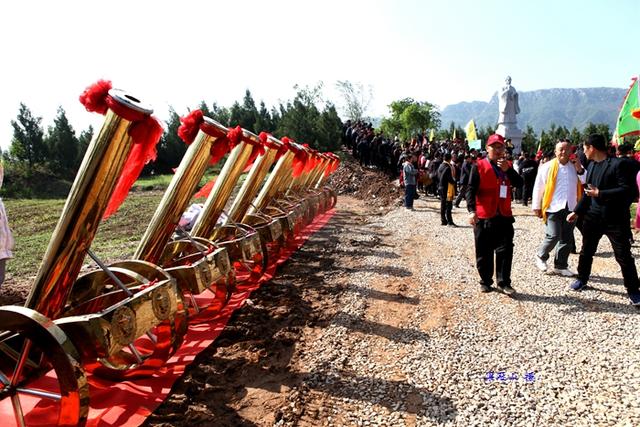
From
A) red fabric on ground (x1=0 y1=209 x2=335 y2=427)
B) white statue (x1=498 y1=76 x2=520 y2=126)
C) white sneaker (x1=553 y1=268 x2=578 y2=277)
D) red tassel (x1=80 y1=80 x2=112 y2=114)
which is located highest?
white statue (x1=498 y1=76 x2=520 y2=126)

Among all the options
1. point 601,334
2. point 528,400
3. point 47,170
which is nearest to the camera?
point 528,400

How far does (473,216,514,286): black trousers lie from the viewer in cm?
484

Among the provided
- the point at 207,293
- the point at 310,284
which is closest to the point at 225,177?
the point at 207,293

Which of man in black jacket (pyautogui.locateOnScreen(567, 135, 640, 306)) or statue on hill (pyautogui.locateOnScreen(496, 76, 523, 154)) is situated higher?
statue on hill (pyautogui.locateOnScreen(496, 76, 523, 154))

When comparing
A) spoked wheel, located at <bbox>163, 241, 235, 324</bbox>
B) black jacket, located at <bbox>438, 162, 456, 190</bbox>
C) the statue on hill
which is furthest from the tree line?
spoked wheel, located at <bbox>163, 241, 235, 324</bbox>

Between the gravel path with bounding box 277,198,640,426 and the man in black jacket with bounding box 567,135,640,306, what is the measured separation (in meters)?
0.45

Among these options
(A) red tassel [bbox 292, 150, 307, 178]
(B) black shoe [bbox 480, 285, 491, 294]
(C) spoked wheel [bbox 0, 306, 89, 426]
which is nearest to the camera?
(C) spoked wheel [bbox 0, 306, 89, 426]

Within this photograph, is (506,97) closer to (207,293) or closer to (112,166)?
(207,293)

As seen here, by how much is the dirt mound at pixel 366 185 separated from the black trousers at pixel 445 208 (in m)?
3.59

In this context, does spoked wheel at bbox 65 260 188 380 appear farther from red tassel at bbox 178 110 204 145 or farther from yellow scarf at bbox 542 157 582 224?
yellow scarf at bbox 542 157 582 224

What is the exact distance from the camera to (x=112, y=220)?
12281 mm

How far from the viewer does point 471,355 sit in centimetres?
349

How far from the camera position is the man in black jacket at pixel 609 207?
434 cm

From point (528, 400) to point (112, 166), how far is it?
119 inches
